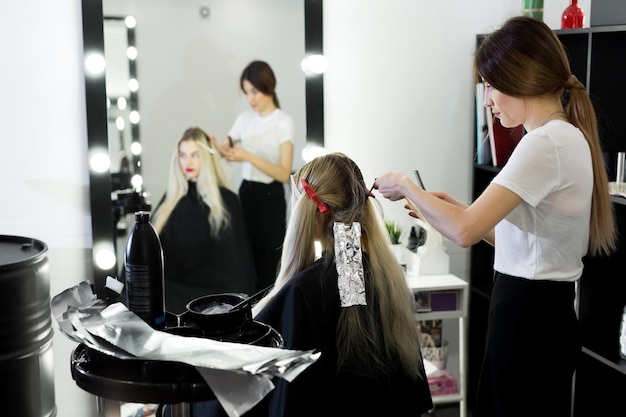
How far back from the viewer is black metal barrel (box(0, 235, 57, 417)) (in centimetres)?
124

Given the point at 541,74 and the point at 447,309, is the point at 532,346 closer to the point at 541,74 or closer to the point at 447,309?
the point at 541,74

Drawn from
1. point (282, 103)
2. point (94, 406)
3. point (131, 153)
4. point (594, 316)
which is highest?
point (282, 103)

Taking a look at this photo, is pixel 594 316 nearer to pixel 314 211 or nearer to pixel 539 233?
pixel 539 233

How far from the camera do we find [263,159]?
2488 mm

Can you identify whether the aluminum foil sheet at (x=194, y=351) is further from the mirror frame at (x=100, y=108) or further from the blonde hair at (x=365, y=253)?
the mirror frame at (x=100, y=108)

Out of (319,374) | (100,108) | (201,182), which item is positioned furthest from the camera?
(201,182)

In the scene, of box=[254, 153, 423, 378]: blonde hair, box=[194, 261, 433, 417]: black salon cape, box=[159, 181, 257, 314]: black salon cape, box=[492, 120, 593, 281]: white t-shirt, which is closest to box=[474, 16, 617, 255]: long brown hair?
box=[492, 120, 593, 281]: white t-shirt

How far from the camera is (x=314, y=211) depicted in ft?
5.40

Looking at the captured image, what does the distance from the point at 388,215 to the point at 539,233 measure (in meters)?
1.12

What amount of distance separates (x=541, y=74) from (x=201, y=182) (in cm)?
127

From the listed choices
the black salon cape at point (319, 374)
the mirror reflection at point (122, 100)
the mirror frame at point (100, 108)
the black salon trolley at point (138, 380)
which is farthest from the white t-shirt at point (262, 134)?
the black salon trolley at point (138, 380)

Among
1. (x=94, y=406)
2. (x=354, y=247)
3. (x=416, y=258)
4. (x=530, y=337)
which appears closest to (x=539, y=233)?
(x=530, y=337)

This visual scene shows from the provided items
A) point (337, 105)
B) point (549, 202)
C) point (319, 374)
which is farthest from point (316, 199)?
point (337, 105)

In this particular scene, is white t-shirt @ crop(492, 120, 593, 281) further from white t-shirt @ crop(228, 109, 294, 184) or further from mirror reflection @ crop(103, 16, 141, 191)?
mirror reflection @ crop(103, 16, 141, 191)
